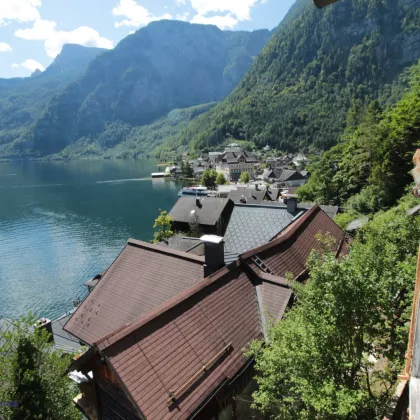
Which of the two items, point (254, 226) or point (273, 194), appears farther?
point (273, 194)

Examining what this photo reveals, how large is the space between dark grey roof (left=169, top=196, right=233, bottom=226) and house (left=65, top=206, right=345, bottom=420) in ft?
84.6

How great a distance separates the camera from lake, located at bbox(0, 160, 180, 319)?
1470 inches

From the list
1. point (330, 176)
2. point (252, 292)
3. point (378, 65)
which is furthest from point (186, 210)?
point (378, 65)

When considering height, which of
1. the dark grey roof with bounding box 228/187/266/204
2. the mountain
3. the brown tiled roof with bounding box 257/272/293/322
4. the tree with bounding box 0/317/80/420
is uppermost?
the mountain

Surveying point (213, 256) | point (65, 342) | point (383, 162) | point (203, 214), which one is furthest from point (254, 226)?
point (203, 214)

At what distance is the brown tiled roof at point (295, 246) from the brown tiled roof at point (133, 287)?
2614 mm

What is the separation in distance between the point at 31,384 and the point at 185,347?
5.12 m

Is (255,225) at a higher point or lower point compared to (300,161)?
higher

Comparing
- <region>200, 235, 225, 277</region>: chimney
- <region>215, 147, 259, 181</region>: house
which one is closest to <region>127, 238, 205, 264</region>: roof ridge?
<region>200, 235, 225, 277</region>: chimney

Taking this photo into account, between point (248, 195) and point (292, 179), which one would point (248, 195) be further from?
point (292, 179)

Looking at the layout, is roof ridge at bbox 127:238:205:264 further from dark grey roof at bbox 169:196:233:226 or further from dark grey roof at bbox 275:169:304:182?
dark grey roof at bbox 275:169:304:182

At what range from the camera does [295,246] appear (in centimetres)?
1572

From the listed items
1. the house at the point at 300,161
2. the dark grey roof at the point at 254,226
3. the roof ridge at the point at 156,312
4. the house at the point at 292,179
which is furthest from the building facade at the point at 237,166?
the roof ridge at the point at 156,312

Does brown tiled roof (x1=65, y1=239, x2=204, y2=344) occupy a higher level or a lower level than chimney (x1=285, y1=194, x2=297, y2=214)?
lower
